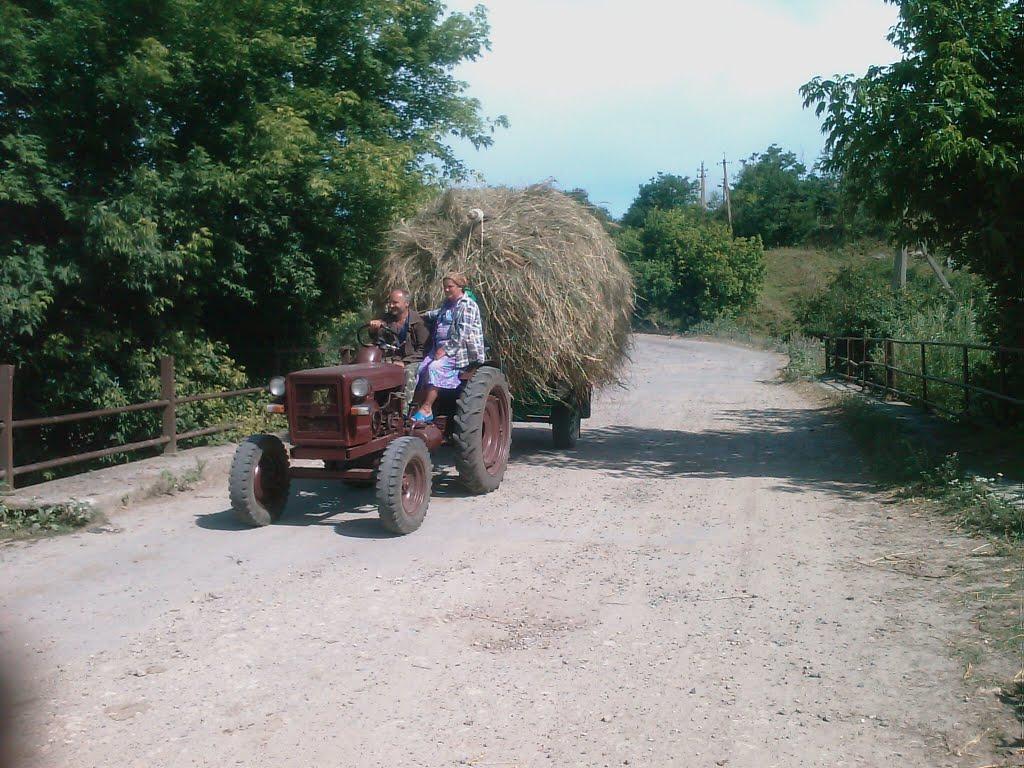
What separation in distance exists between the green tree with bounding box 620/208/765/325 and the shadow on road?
41.2m

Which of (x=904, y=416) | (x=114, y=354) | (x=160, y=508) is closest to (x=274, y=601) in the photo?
(x=160, y=508)

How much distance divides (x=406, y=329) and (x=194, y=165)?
434 centimetres

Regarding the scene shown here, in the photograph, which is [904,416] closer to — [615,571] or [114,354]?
[615,571]

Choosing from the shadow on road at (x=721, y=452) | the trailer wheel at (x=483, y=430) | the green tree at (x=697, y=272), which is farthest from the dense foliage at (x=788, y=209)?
the trailer wheel at (x=483, y=430)

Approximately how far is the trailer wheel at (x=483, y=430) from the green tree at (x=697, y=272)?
46.2 metres

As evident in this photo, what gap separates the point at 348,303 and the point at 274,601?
11.5 metres

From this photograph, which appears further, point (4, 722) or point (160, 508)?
point (160, 508)

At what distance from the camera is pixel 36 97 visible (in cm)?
1130

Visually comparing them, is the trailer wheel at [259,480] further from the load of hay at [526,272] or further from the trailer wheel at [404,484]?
the load of hay at [526,272]

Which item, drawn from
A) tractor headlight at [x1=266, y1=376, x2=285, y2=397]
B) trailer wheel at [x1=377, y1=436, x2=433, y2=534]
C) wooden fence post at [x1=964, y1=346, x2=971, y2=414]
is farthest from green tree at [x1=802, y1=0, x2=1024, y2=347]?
tractor headlight at [x1=266, y1=376, x2=285, y2=397]

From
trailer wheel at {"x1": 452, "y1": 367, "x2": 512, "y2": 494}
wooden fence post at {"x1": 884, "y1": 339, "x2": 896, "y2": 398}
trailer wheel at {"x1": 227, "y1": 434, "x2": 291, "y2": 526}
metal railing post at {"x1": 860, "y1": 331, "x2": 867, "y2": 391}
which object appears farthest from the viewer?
metal railing post at {"x1": 860, "y1": 331, "x2": 867, "y2": 391}

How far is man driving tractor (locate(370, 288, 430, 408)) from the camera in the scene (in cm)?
951

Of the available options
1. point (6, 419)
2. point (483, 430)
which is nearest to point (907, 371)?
point (483, 430)

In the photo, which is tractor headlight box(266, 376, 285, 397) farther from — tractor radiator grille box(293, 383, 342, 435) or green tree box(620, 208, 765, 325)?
green tree box(620, 208, 765, 325)
